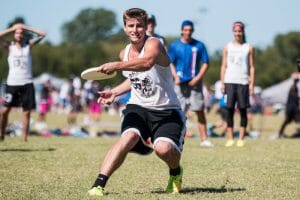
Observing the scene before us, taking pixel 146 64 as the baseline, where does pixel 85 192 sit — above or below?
below

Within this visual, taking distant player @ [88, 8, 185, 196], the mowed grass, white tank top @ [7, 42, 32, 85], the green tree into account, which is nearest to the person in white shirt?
white tank top @ [7, 42, 32, 85]

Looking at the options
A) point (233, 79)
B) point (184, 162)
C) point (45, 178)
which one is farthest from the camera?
point (233, 79)

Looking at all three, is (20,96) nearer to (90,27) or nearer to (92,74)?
(92,74)

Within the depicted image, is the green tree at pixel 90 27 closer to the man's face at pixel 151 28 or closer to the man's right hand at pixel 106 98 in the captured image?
the man's face at pixel 151 28

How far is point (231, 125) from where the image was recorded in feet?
45.9

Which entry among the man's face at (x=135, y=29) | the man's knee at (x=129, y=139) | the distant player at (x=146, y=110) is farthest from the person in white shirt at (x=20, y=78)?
the man's knee at (x=129, y=139)

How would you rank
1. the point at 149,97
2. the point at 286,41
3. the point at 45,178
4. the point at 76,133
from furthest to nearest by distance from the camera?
1. the point at 286,41
2. the point at 76,133
3. the point at 45,178
4. the point at 149,97

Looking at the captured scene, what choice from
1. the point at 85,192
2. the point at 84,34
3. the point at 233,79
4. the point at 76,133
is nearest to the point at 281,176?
the point at 85,192

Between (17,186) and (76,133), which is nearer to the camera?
(17,186)

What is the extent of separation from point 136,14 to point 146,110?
102 centimetres

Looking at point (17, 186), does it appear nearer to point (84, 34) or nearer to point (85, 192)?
point (85, 192)

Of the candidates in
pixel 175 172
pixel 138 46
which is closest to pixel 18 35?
pixel 138 46

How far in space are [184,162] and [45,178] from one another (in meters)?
2.61

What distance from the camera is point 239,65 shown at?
13797 millimetres
